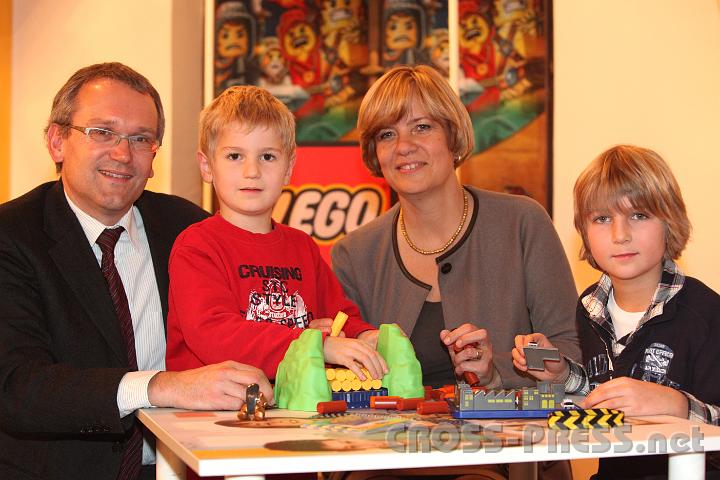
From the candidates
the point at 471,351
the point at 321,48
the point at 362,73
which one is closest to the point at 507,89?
the point at 362,73

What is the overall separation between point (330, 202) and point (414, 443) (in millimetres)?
2759

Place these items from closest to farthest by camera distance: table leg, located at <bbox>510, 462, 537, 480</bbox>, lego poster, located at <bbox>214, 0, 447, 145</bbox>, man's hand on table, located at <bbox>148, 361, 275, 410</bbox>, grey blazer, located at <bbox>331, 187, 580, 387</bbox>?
1. man's hand on table, located at <bbox>148, 361, 275, 410</bbox>
2. table leg, located at <bbox>510, 462, 537, 480</bbox>
3. grey blazer, located at <bbox>331, 187, 580, 387</bbox>
4. lego poster, located at <bbox>214, 0, 447, 145</bbox>

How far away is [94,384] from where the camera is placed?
1642 mm

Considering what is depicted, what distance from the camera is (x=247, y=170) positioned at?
193cm

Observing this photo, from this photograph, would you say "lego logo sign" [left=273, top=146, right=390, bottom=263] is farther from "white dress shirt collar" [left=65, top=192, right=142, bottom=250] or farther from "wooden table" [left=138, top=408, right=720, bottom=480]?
"wooden table" [left=138, top=408, right=720, bottom=480]

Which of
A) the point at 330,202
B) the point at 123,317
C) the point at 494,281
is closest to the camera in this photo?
the point at 123,317

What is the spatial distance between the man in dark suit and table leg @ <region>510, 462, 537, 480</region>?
25.7 inches

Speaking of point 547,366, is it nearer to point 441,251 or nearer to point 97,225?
point 441,251

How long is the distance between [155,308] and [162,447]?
26.6 inches

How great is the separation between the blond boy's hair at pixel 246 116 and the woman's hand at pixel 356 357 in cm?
53

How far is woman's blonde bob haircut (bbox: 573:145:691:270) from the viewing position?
189 cm

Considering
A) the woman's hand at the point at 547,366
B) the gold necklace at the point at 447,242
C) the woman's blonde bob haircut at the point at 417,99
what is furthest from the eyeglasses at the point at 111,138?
the woman's hand at the point at 547,366

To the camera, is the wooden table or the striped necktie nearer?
the wooden table

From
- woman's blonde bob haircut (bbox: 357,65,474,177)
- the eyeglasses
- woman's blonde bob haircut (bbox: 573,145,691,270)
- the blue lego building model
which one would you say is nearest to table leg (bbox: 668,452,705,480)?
the blue lego building model
